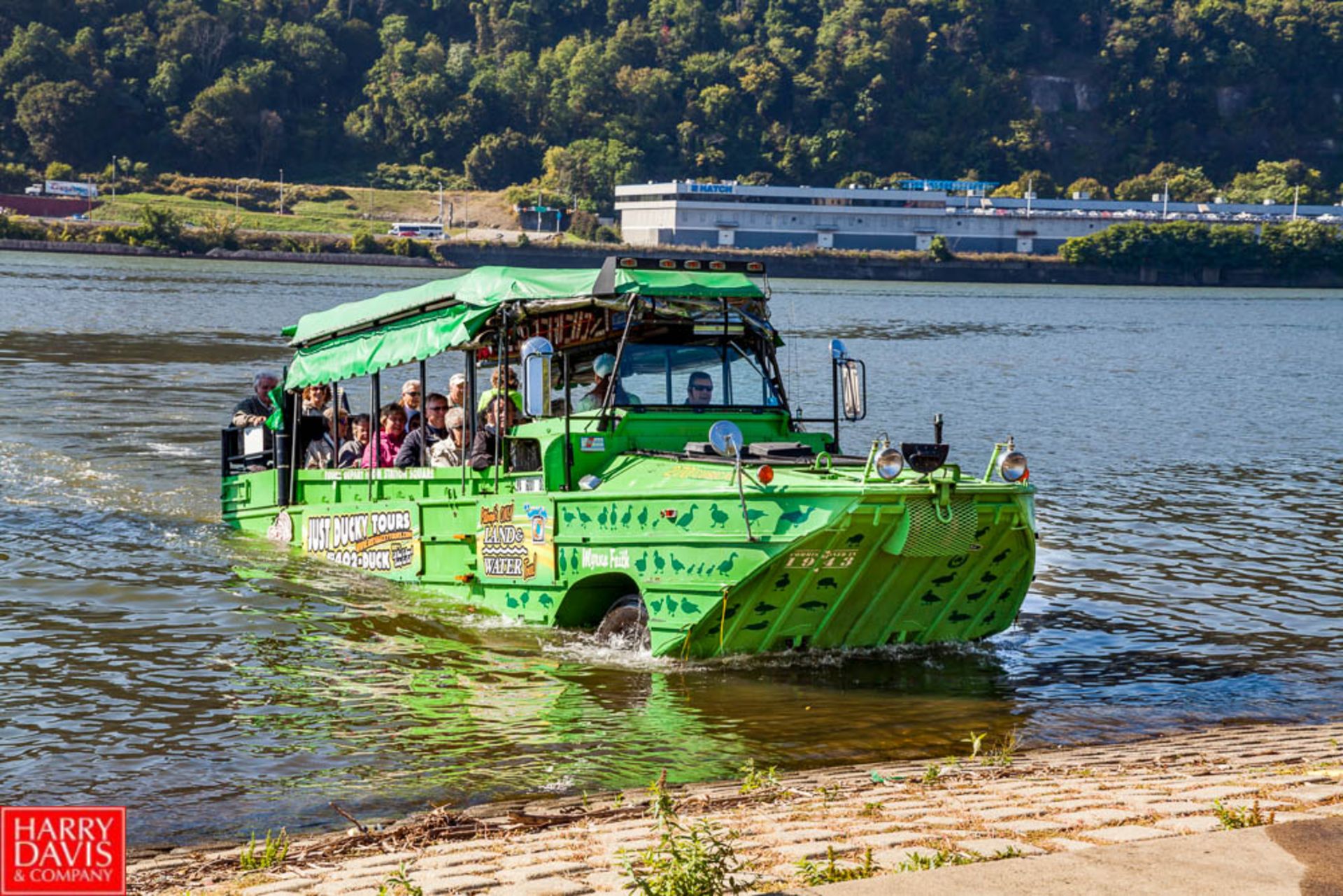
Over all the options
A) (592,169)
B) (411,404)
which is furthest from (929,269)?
(411,404)

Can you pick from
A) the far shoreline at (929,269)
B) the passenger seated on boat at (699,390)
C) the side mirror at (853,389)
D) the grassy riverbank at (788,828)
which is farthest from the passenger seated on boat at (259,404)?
the far shoreline at (929,269)

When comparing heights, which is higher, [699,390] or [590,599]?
[699,390]

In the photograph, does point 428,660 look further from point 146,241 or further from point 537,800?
point 146,241

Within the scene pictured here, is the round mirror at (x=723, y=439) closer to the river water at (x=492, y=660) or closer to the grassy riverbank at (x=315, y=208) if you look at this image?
the river water at (x=492, y=660)

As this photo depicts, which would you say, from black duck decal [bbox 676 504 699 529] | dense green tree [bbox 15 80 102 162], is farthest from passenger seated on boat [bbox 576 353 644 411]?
dense green tree [bbox 15 80 102 162]

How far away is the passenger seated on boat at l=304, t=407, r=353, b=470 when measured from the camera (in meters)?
17.6

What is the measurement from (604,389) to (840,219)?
149453mm

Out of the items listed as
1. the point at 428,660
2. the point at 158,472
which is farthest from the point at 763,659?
the point at 158,472

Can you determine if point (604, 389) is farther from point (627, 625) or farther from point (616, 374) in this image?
point (627, 625)

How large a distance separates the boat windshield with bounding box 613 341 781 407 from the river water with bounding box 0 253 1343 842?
2.13 m

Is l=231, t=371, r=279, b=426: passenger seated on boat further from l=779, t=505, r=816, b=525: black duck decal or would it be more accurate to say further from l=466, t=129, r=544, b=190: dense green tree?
l=466, t=129, r=544, b=190: dense green tree

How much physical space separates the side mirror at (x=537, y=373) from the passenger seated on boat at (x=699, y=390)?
5.56 ft

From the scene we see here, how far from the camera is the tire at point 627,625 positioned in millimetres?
12641

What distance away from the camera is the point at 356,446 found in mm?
17078
